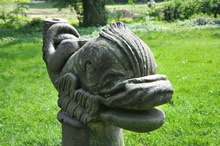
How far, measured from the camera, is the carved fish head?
1.82 metres

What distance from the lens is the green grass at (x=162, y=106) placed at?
3334 millimetres

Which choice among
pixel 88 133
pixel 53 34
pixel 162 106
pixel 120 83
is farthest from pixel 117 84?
pixel 162 106

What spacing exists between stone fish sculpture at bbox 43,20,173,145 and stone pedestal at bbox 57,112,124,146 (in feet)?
0.30

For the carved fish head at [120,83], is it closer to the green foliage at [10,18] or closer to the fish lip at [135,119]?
the fish lip at [135,119]

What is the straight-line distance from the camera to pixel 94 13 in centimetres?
1357

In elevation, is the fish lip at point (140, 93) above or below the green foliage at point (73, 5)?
below

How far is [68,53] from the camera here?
247 cm

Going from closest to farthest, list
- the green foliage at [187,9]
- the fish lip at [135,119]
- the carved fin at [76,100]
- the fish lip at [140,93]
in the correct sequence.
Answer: the fish lip at [140,93], the fish lip at [135,119], the carved fin at [76,100], the green foliage at [187,9]

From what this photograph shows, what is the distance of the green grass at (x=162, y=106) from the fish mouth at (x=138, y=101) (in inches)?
33.7

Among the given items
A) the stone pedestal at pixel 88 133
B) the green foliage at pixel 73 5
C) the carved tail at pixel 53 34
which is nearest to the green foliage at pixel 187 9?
the green foliage at pixel 73 5

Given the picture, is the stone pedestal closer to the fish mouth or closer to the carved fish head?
the carved fish head

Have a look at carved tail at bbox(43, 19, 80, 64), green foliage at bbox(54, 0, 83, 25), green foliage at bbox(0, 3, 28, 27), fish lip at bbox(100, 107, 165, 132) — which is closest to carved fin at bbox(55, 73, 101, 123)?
fish lip at bbox(100, 107, 165, 132)

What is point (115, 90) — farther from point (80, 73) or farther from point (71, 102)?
point (71, 102)

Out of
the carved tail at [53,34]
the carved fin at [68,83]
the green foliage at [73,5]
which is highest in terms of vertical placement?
the green foliage at [73,5]
